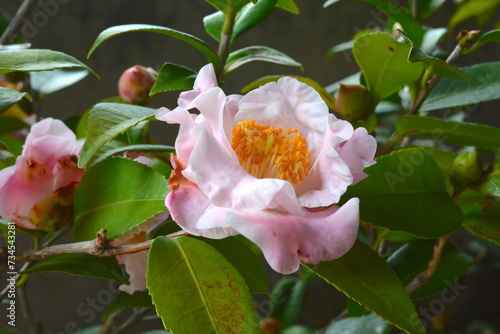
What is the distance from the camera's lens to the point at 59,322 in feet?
5.37

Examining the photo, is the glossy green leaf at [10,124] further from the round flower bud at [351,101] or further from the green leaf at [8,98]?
the round flower bud at [351,101]

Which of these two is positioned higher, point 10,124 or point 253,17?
point 253,17

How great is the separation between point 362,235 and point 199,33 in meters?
0.83

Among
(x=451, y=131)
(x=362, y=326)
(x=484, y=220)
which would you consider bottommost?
(x=362, y=326)

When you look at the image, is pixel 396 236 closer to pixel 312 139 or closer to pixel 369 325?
pixel 369 325


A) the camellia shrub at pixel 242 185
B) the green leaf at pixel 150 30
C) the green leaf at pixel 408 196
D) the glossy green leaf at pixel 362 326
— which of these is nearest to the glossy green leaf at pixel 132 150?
the camellia shrub at pixel 242 185

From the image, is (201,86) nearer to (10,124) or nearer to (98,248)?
(98,248)

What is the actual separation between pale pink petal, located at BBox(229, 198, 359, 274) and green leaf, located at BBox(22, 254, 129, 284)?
9.2 inches

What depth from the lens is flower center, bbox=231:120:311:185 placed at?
426mm

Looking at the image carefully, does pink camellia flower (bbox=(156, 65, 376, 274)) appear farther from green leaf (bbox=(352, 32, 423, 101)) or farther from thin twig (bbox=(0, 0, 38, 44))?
thin twig (bbox=(0, 0, 38, 44))

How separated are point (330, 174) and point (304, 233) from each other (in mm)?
51

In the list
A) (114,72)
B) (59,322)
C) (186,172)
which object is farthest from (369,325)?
(59,322)

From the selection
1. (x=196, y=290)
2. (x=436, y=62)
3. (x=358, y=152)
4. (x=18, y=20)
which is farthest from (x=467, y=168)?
(x=18, y=20)

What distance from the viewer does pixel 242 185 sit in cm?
37
